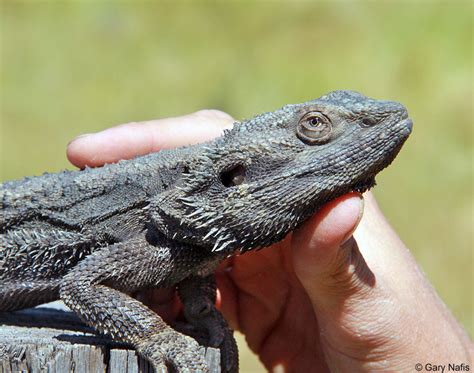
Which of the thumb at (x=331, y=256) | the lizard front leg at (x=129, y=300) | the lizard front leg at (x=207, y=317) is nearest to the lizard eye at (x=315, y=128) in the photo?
the thumb at (x=331, y=256)

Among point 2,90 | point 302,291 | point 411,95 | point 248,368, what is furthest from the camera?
point 2,90

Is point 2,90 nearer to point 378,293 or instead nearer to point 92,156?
point 92,156

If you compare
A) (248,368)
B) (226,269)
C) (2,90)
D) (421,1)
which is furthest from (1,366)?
(421,1)

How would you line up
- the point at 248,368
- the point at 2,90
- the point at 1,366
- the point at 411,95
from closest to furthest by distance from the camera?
the point at 1,366
the point at 248,368
the point at 411,95
the point at 2,90

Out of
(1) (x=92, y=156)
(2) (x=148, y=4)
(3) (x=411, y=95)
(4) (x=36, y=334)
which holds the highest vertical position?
(2) (x=148, y=4)

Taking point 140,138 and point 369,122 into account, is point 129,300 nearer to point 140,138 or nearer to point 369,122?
point 369,122

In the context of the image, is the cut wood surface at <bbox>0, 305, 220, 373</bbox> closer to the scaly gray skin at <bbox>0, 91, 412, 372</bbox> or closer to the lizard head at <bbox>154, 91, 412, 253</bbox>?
the scaly gray skin at <bbox>0, 91, 412, 372</bbox>
